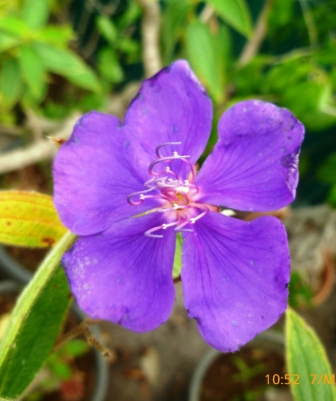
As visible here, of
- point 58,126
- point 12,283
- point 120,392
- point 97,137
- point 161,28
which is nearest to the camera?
point 97,137

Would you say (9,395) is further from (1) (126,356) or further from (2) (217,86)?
(1) (126,356)

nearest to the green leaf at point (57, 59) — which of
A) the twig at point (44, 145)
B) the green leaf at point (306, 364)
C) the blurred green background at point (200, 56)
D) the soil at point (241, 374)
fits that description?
the blurred green background at point (200, 56)

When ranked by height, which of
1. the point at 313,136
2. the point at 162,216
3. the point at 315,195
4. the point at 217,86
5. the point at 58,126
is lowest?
the point at 315,195

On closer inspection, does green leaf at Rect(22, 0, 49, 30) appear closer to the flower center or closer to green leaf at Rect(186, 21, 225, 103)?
green leaf at Rect(186, 21, 225, 103)

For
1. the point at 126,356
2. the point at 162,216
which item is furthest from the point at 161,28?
the point at 126,356

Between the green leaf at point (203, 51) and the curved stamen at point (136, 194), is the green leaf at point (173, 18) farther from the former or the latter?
the curved stamen at point (136, 194)

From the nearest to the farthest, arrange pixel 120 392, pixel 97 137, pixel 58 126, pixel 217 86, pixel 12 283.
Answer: pixel 97 137, pixel 217 86, pixel 12 283, pixel 58 126, pixel 120 392

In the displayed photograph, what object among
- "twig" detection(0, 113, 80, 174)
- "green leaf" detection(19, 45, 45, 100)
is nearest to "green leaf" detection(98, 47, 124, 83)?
"twig" detection(0, 113, 80, 174)
